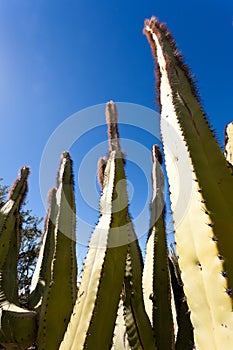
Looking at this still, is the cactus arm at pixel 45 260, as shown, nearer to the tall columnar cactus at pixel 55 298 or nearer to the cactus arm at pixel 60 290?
the tall columnar cactus at pixel 55 298

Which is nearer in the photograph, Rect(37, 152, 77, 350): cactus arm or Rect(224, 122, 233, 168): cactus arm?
Rect(224, 122, 233, 168): cactus arm

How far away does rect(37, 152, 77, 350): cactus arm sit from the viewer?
7.79ft

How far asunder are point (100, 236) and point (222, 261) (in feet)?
2.61

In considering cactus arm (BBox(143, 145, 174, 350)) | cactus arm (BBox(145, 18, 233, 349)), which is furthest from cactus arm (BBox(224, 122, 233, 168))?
cactus arm (BBox(143, 145, 174, 350))

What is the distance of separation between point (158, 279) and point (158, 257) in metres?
0.16

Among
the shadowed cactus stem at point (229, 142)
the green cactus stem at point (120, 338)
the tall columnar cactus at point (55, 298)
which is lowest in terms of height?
the green cactus stem at point (120, 338)

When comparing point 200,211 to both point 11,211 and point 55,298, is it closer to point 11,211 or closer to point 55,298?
point 55,298

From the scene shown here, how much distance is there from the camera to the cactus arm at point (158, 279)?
7.27 ft

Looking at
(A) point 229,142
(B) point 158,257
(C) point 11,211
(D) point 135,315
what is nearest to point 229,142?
(A) point 229,142

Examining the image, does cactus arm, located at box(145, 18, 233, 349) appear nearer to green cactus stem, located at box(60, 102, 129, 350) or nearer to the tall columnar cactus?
green cactus stem, located at box(60, 102, 129, 350)

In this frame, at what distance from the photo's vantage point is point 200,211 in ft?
4.21

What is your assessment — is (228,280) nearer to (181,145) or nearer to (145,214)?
(181,145)

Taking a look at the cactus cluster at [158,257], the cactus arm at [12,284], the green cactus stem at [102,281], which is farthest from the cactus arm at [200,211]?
the cactus arm at [12,284]

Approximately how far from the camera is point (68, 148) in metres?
3.67
